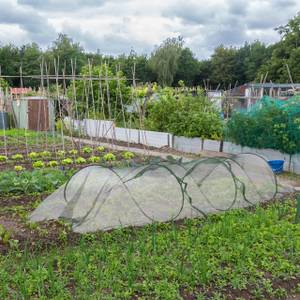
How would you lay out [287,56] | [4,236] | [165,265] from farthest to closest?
A: [287,56] < [4,236] < [165,265]

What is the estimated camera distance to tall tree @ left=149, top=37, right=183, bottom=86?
145ft

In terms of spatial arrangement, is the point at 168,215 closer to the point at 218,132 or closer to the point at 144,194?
the point at 144,194

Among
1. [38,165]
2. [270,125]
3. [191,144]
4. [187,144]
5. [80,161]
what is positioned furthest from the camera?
[187,144]

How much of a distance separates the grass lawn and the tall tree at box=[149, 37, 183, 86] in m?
39.7

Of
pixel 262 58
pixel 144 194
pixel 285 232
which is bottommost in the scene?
pixel 285 232

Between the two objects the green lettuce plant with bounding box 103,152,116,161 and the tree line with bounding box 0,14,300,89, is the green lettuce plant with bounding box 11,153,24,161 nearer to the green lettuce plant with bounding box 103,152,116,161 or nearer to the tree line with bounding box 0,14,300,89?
the green lettuce plant with bounding box 103,152,116,161

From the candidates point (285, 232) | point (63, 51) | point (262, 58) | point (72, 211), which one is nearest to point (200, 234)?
point (285, 232)

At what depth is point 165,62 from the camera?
44.4m

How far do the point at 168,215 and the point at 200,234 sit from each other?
2.21ft

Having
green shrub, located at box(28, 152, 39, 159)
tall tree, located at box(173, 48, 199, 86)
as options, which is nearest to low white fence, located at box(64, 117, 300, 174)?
green shrub, located at box(28, 152, 39, 159)

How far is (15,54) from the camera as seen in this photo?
40969 millimetres

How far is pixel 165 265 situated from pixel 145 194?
4.48 feet

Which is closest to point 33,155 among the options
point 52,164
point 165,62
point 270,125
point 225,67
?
point 52,164

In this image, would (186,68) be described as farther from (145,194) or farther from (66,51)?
(145,194)
